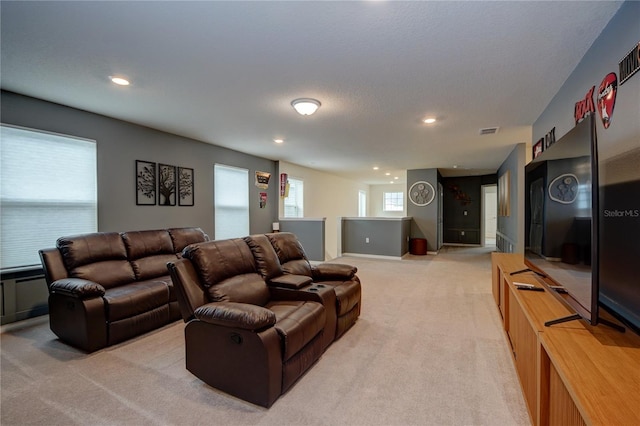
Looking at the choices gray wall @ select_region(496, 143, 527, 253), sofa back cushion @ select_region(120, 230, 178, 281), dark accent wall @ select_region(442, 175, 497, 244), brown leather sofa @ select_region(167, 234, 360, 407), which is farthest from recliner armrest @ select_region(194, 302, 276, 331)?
dark accent wall @ select_region(442, 175, 497, 244)

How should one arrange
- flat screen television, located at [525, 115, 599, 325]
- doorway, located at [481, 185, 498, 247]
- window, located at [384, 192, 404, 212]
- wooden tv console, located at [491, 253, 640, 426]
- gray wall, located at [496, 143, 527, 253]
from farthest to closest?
window, located at [384, 192, 404, 212], doorway, located at [481, 185, 498, 247], gray wall, located at [496, 143, 527, 253], flat screen television, located at [525, 115, 599, 325], wooden tv console, located at [491, 253, 640, 426]

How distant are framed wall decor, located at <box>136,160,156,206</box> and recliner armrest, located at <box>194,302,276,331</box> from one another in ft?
9.64

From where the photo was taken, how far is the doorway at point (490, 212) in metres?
9.41

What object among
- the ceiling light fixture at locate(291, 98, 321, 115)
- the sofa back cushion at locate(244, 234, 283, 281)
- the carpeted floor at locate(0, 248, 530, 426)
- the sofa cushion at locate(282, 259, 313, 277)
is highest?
the ceiling light fixture at locate(291, 98, 321, 115)

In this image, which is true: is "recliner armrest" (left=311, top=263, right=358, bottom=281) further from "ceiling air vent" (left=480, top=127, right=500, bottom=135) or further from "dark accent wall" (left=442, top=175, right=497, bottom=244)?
"dark accent wall" (left=442, top=175, right=497, bottom=244)

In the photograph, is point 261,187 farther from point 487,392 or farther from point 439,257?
point 487,392

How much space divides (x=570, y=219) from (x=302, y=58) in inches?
82.5

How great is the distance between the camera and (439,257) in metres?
7.33

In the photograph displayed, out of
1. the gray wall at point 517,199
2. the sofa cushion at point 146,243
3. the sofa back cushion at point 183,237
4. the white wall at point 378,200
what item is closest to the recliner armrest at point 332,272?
the sofa back cushion at point 183,237

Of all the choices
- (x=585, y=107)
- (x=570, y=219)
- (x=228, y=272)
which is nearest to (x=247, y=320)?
(x=228, y=272)

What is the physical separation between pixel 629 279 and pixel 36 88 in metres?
4.87

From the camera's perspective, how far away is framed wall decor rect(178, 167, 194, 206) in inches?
184

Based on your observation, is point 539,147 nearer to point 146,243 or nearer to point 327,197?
point 146,243

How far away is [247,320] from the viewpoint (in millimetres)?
1743
